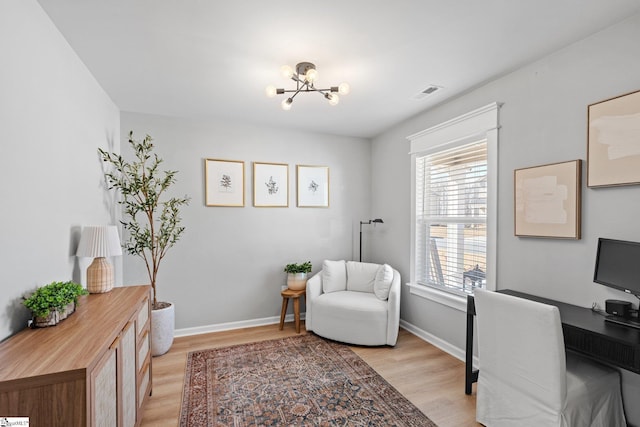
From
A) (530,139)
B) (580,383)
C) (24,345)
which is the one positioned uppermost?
(530,139)

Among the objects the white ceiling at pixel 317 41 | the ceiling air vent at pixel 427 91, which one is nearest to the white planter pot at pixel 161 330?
the white ceiling at pixel 317 41

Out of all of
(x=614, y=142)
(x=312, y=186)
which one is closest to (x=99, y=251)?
(x=312, y=186)

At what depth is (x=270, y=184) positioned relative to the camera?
3.98 metres

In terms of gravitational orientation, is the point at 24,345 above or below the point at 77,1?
below

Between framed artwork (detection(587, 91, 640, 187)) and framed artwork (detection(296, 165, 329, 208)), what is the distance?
9.25ft

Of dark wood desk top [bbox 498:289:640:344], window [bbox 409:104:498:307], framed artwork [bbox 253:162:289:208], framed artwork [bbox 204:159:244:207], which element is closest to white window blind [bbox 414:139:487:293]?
window [bbox 409:104:498:307]

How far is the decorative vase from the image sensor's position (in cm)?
382

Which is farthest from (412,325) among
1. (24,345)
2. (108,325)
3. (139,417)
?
(24,345)

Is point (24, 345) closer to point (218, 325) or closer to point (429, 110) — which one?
point (218, 325)

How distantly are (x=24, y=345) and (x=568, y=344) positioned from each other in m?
2.66

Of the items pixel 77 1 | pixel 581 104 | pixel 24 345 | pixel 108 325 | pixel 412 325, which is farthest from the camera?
pixel 412 325

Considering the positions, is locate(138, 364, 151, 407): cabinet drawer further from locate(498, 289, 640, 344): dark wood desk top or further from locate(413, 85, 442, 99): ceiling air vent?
locate(413, 85, 442, 99): ceiling air vent

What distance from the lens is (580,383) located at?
169cm

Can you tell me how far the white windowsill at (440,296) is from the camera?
9.80 ft
